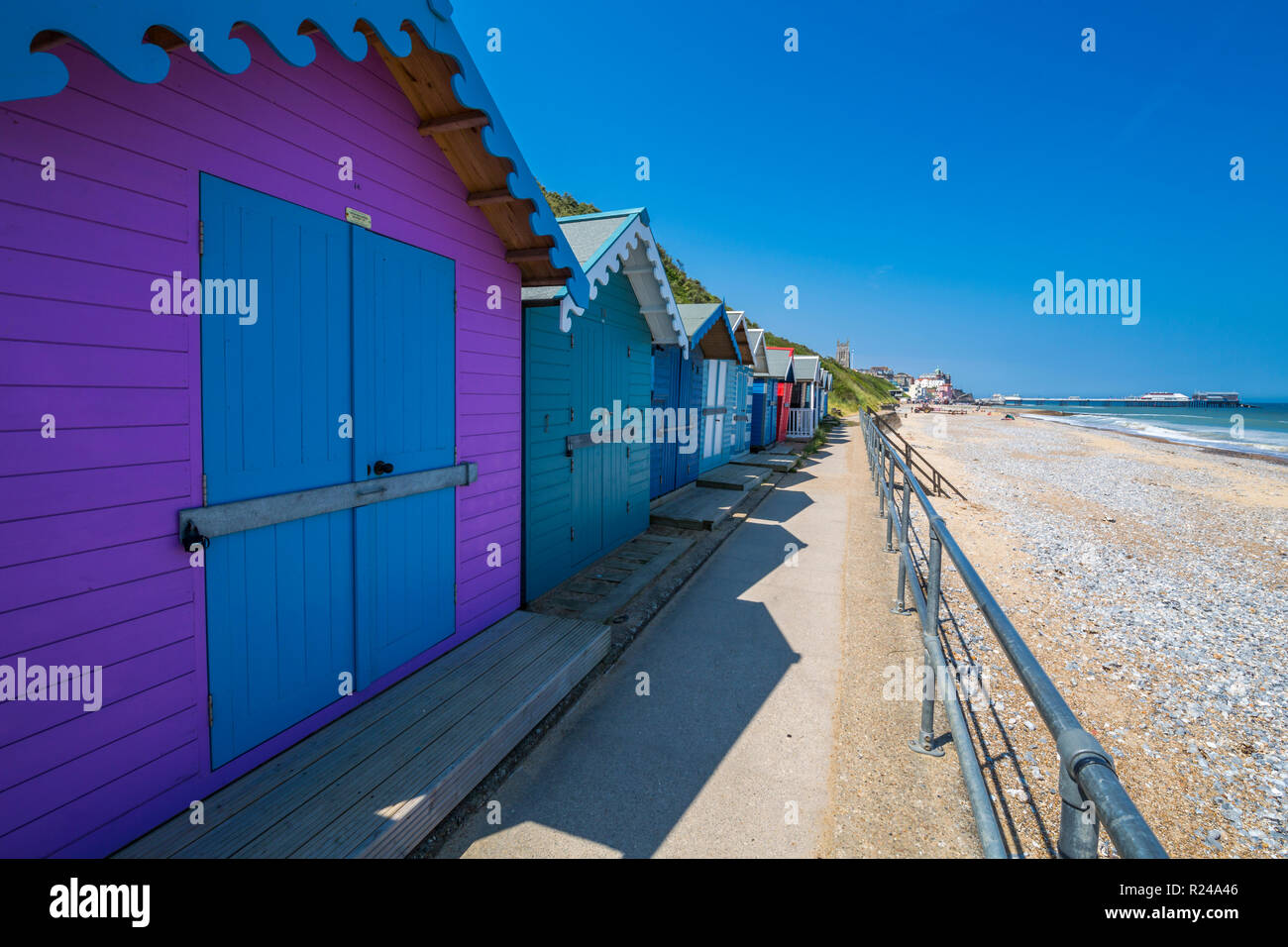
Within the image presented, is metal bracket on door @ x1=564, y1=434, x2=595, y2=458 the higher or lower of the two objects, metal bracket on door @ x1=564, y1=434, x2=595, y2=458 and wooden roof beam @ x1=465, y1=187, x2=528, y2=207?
the lower

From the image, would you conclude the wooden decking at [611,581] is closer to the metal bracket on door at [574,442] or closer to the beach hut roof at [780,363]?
the metal bracket on door at [574,442]

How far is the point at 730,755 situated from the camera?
138 inches

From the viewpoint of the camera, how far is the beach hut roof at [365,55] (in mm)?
1561

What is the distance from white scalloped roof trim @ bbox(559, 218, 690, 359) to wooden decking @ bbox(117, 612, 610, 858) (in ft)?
9.65

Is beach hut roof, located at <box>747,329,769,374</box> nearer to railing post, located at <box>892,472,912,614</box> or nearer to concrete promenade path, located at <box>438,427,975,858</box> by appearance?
railing post, located at <box>892,472,912,614</box>

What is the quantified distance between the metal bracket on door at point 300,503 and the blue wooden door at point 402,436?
0.07m

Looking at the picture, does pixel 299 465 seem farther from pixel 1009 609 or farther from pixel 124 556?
pixel 1009 609

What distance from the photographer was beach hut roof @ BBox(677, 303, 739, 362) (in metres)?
10.6

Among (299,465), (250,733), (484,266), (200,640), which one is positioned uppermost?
(484,266)

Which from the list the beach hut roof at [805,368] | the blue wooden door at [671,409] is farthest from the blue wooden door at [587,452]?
the beach hut roof at [805,368]

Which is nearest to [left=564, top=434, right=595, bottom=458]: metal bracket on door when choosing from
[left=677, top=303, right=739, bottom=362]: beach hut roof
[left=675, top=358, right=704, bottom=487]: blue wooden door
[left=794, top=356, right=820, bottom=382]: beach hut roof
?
[left=677, top=303, right=739, bottom=362]: beach hut roof
